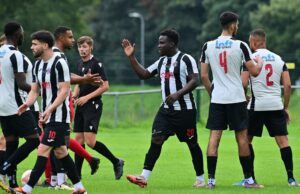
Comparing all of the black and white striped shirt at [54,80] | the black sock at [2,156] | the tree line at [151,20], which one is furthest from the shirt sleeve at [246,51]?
the tree line at [151,20]

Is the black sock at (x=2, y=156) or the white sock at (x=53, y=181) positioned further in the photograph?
the white sock at (x=53, y=181)

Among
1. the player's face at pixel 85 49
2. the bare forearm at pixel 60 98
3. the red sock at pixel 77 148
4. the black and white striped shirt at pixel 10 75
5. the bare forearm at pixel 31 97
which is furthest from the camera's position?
the player's face at pixel 85 49

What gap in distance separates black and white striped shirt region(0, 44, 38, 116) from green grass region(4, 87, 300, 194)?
4.20 ft

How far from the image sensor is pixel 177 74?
14312 mm

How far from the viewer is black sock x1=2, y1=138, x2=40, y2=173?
13.6 meters

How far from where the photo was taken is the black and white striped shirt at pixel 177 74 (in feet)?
46.9

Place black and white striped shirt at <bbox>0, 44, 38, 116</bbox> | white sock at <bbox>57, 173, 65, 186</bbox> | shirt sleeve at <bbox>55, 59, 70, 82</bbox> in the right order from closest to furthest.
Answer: shirt sleeve at <bbox>55, 59, 70, 82</bbox>
black and white striped shirt at <bbox>0, 44, 38, 116</bbox>
white sock at <bbox>57, 173, 65, 186</bbox>

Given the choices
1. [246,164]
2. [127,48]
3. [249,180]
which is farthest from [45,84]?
[249,180]

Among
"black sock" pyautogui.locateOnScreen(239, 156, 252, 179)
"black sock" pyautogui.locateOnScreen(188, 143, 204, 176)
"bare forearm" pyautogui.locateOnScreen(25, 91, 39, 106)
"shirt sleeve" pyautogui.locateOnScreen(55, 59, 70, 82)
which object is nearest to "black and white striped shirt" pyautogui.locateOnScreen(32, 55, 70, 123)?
"shirt sleeve" pyautogui.locateOnScreen(55, 59, 70, 82)

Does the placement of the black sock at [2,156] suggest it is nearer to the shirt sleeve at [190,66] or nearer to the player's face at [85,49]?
the player's face at [85,49]

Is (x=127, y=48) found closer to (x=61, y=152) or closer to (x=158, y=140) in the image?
(x=158, y=140)

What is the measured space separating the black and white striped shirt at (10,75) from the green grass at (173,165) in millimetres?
1279

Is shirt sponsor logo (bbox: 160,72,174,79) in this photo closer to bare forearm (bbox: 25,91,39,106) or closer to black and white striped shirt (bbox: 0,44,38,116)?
black and white striped shirt (bbox: 0,44,38,116)

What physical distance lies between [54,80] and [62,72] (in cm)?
16
